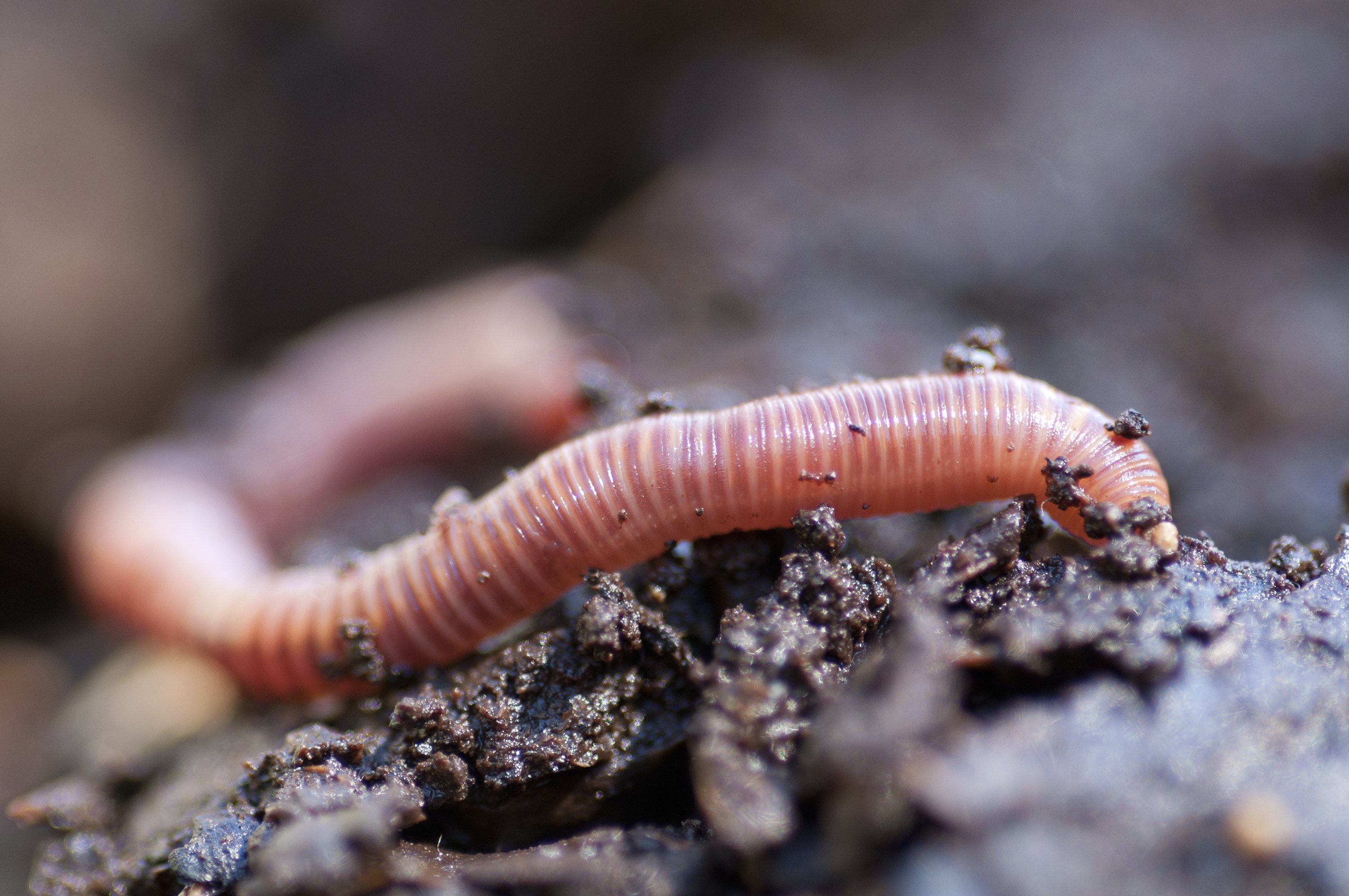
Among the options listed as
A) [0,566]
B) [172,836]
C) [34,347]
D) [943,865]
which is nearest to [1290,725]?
[943,865]

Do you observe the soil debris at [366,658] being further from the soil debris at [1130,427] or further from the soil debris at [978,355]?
the soil debris at [1130,427]

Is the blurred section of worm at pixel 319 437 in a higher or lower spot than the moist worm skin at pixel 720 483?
higher

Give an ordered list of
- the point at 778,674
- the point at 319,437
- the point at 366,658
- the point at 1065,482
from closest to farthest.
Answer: the point at 778,674
the point at 1065,482
the point at 366,658
the point at 319,437

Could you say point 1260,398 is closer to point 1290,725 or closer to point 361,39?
point 1290,725

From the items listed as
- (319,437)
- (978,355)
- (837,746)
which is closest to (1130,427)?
(978,355)

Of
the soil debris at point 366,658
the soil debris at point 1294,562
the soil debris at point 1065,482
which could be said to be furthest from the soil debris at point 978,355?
the soil debris at point 366,658

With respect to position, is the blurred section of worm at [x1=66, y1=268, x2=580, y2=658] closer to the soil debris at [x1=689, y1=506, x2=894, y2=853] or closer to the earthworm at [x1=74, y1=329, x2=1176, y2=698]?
the earthworm at [x1=74, y1=329, x2=1176, y2=698]

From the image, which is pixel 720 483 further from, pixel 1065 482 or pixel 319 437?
pixel 319 437
